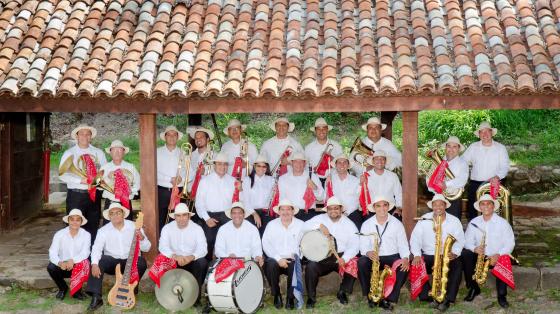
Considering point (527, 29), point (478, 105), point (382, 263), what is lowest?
point (382, 263)

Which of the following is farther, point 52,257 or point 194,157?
point 194,157

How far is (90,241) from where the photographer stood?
37.3 feet

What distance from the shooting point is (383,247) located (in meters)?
11.1

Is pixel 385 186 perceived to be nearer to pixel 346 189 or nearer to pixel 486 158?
pixel 346 189

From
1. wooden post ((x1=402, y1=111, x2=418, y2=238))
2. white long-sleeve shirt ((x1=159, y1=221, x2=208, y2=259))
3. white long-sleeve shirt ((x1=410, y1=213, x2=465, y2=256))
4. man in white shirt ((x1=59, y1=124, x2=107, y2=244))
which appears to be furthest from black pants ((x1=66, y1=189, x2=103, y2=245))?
white long-sleeve shirt ((x1=410, y1=213, x2=465, y2=256))

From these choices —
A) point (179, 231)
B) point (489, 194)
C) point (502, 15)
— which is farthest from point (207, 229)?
point (502, 15)

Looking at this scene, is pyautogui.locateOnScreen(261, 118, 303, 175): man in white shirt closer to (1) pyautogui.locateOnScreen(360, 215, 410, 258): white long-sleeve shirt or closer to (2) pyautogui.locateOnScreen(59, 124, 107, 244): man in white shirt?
(1) pyautogui.locateOnScreen(360, 215, 410, 258): white long-sleeve shirt

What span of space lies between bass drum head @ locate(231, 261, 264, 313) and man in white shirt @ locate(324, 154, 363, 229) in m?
1.67

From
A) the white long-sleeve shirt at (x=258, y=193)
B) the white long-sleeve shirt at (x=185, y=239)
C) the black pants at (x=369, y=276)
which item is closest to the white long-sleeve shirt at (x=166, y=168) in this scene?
the white long-sleeve shirt at (x=258, y=193)

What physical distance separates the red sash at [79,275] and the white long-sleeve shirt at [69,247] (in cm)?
9

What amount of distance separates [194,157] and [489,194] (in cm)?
411

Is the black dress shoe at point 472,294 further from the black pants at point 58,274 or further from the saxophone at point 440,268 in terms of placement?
the black pants at point 58,274

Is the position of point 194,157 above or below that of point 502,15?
below

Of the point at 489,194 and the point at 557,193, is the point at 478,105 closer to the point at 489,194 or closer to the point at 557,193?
the point at 489,194
